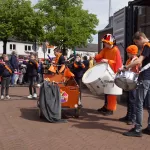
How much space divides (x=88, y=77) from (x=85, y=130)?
124 cm

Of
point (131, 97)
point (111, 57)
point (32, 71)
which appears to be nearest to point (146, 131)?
point (131, 97)

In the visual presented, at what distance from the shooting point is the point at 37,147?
5496 mm

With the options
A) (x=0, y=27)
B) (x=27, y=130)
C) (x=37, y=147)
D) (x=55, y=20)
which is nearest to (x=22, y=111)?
(x=27, y=130)

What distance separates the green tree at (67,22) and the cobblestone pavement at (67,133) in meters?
42.1

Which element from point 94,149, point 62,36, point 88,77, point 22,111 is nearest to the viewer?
point 94,149

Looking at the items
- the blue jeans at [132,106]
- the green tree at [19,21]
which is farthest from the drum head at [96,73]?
the green tree at [19,21]

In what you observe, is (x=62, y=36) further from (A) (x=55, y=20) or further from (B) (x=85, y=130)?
(B) (x=85, y=130)

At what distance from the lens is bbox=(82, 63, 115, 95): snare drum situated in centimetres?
711

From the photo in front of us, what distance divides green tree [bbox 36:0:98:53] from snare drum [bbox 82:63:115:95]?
140 ft

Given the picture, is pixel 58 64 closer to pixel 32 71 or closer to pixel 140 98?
pixel 32 71

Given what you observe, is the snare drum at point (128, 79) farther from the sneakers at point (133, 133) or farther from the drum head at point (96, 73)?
the drum head at point (96, 73)

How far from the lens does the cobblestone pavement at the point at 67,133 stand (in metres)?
5.56

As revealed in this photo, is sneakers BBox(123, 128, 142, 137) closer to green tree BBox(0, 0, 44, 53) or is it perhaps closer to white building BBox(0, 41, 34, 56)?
green tree BBox(0, 0, 44, 53)

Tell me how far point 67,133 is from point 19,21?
4117 cm
